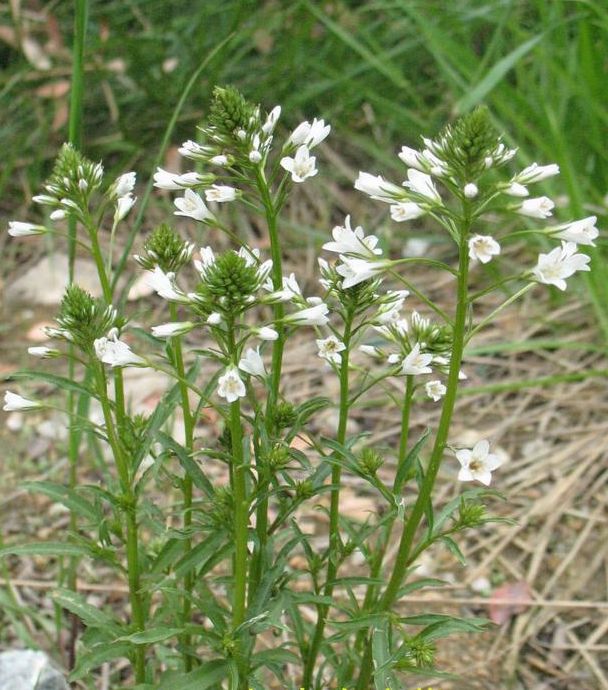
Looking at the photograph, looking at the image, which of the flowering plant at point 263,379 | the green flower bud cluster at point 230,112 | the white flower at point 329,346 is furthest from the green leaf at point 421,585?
the green flower bud cluster at point 230,112

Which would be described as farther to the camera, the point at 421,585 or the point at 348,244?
the point at 421,585

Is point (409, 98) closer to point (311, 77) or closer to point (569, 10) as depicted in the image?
point (311, 77)

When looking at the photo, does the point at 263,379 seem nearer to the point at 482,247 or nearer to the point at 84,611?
the point at 482,247

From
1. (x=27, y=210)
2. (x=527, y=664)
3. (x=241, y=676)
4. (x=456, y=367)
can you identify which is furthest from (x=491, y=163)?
(x=27, y=210)

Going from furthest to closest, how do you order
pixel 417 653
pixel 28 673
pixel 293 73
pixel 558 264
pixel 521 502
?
1. pixel 293 73
2. pixel 521 502
3. pixel 28 673
4. pixel 417 653
5. pixel 558 264

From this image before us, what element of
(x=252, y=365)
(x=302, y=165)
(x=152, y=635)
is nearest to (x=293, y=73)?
(x=302, y=165)

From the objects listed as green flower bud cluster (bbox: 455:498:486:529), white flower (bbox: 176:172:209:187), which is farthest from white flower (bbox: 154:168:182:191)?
green flower bud cluster (bbox: 455:498:486:529)
